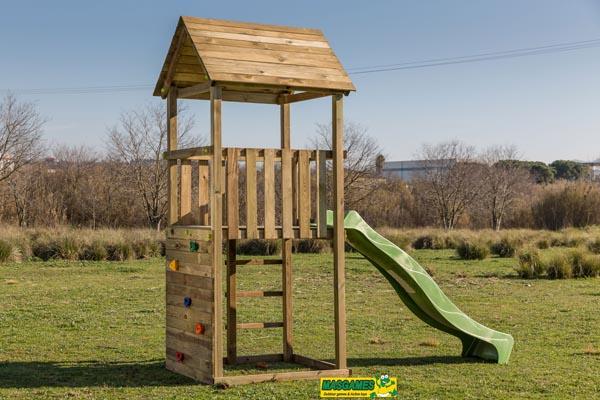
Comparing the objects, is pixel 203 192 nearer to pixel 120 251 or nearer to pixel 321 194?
pixel 321 194

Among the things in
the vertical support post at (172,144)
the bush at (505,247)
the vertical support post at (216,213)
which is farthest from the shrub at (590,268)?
the vertical support post at (216,213)

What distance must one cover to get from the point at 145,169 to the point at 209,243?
29503mm

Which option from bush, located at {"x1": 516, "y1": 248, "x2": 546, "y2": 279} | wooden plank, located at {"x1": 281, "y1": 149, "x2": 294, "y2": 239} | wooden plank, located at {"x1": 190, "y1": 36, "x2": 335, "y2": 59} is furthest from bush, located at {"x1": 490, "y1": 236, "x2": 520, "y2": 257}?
wooden plank, located at {"x1": 281, "y1": 149, "x2": 294, "y2": 239}

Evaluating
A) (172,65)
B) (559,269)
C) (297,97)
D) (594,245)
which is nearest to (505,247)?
(594,245)

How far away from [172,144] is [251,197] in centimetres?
129

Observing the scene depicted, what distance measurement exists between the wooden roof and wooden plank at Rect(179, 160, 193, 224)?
2.88 ft

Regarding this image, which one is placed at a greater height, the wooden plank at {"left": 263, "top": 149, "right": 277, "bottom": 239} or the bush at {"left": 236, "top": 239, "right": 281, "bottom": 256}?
the wooden plank at {"left": 263, "top": 149, "right": 277, "bottom": 239}

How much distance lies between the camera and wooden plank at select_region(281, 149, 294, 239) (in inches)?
335

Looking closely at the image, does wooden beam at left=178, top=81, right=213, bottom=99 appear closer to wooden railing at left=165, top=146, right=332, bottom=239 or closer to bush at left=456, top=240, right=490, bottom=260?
wooden railing at left=165, top=146, right=332, bottom=239

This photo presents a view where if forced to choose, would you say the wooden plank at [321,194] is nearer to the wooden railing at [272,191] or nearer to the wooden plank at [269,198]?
the wooden railing at [272,191]

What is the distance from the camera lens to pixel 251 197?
846cm

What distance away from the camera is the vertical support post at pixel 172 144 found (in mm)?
9188

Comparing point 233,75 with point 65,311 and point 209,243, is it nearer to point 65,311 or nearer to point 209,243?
point 209,243

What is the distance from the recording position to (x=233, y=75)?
805 cm
